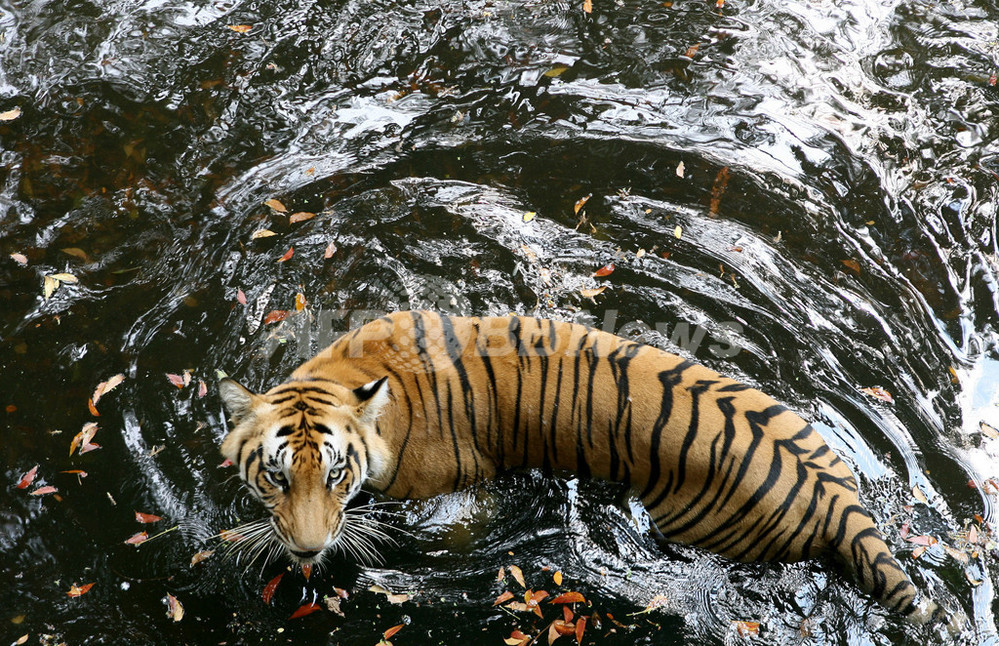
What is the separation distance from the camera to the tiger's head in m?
3.22

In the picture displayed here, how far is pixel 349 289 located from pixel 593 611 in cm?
237

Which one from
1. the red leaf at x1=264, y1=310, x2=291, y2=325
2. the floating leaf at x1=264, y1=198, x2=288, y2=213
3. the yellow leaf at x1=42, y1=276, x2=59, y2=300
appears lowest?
the yellow leaf at x1=42, y1=276, x2=59, y2=300

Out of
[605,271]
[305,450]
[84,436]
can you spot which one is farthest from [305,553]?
[605,271]

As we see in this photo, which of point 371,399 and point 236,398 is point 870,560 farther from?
point 236,398

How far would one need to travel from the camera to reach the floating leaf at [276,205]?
5.46 m

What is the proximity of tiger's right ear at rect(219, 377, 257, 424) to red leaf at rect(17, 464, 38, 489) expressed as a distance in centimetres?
160

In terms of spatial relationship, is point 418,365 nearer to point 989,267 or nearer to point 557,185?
point 557,185

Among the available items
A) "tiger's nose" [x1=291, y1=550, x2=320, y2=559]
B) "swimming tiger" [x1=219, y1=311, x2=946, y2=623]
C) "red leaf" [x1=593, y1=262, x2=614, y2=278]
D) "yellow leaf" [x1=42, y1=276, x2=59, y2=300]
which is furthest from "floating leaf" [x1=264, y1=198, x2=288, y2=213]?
"tiger's nose" [x1=291, y1=550, x2=320, y2=559]

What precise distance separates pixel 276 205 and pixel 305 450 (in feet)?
8.88

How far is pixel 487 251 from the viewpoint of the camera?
5.24 m

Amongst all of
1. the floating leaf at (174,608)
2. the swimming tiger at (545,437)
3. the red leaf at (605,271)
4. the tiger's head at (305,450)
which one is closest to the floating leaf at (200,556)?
the floating leaf at (174,608)

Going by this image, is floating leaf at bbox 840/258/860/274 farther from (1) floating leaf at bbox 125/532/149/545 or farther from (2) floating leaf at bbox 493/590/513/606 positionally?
(1) floating leaf at bbox 125/532/149/545

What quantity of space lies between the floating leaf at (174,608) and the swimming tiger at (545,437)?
0.57 metres

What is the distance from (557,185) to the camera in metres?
5.66
